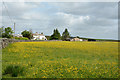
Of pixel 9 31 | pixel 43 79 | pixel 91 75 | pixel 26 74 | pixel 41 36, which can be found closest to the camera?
pixel 43 79

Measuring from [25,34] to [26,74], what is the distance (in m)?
123

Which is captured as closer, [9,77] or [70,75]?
[9,77]

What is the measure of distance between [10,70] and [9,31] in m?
85.2

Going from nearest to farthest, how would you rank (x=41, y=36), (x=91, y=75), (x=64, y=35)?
(x=91, y=75)
(x=64, y=35)
(x=41, y=36)

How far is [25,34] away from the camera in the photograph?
12875 centimetres

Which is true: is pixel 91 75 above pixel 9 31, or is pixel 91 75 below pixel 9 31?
below

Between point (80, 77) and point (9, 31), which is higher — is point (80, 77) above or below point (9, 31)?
below

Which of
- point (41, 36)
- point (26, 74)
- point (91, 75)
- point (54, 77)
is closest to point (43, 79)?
point (54, 77)

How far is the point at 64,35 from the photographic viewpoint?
142125 millimetres

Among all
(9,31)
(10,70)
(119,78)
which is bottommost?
(119,78)

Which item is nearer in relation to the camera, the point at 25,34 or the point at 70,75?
the point at 70,75

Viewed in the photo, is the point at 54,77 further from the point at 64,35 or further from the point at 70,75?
the point at 64,35

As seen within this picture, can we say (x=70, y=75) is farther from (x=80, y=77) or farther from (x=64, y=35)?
(x=64, y=35)

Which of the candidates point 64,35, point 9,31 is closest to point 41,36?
point 64,35
